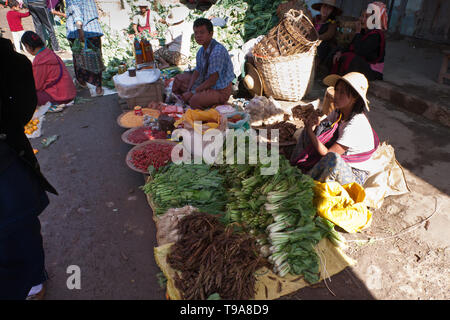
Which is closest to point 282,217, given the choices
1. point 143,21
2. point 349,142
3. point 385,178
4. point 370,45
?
point 349,142

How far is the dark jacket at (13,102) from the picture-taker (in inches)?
63.8

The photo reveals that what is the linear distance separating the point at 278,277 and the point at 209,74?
3340 mm

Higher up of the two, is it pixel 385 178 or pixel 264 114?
pixel 264 114

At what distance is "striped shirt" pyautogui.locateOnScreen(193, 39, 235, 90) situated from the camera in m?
4.45

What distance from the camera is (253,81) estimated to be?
5.46 m

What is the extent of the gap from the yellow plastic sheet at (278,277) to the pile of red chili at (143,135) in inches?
71.0

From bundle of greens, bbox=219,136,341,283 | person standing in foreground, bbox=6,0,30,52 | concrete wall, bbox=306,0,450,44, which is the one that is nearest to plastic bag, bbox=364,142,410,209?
bundle of greens, bbox=219,136,341,283

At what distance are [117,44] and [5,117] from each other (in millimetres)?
8397

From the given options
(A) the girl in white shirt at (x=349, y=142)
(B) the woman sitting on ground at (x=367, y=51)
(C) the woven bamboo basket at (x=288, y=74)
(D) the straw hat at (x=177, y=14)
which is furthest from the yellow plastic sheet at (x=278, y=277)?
(D) the straw hat at (x=177, y=14)

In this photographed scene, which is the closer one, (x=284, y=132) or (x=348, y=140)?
(x=348, y=140)

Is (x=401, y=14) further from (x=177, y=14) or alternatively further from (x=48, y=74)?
(x=48, y=74)
